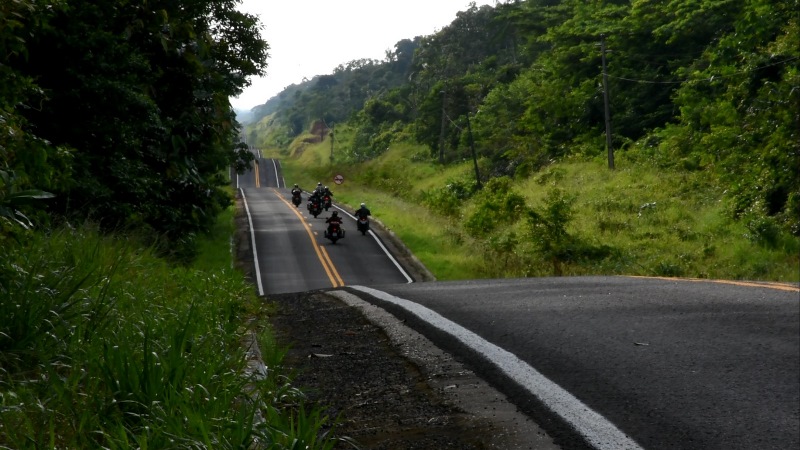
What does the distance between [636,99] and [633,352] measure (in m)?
48.7

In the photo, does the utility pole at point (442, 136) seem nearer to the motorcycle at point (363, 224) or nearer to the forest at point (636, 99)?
the forest at point (636, 99)

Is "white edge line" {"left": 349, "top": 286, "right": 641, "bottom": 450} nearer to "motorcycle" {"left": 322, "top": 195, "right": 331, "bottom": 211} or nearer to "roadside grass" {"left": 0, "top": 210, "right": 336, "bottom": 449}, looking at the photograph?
"roadside grass" {"left": 0, "top": 210, "right": 336, "bottom": 449}

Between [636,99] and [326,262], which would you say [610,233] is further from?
[636,99]

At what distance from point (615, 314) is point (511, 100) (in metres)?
64.5

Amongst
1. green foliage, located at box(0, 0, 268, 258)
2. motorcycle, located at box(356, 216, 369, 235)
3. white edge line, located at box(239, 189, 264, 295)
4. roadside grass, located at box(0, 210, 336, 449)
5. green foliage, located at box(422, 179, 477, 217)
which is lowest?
green foliage, located at box(422, 179, 477, 217)

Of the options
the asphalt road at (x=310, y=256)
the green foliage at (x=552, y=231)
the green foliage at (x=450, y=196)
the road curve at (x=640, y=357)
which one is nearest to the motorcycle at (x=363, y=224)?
the asphalt road at (x=310, y=256)

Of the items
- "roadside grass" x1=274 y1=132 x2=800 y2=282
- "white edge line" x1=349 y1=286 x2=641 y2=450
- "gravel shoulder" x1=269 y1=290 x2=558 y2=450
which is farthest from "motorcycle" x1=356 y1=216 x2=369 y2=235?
"white edge line" x1=349 y1=286 x2=641 y2=450

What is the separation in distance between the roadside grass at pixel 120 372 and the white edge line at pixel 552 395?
127cm

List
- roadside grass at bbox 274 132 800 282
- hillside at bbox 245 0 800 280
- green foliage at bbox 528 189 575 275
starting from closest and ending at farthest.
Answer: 1. roadside grass at bbox 274 132 800 282
2. hillside at bbox 245 0 800 280
3. green foliage at bbox 528 189 575 275

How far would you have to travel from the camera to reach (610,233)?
3400 centimetres

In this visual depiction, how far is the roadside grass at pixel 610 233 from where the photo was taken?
2662cm

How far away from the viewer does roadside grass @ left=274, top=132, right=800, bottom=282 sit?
26.6 meters

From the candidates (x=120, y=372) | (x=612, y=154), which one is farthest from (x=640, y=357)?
(x=612, y=154)

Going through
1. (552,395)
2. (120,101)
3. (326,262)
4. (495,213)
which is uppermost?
(120,101)
